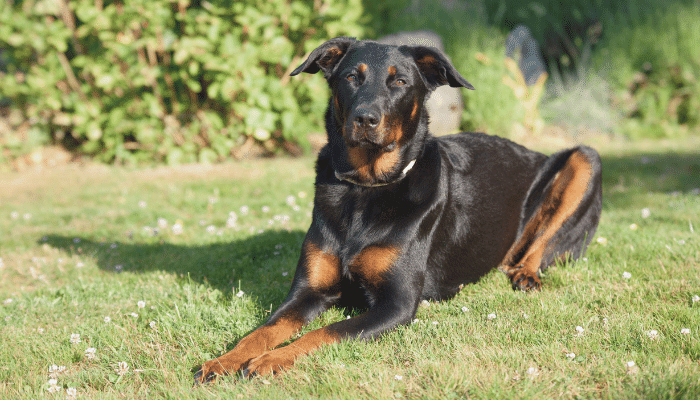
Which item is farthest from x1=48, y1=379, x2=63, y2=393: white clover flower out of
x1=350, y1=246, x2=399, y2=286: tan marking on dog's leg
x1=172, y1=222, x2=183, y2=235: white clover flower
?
x1=172, y1=222, x2=183, y2=235: white clover flower

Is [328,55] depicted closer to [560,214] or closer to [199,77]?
[560,214]

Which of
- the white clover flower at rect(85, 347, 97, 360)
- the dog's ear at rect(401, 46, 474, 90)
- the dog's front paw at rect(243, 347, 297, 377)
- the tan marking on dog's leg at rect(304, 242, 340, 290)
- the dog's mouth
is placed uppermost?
the dog's ear at rect(401, 46, 474, 90)

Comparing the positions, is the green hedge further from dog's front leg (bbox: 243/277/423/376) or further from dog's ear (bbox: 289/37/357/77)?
dog's front leg (bbox: 243/277/423/376)

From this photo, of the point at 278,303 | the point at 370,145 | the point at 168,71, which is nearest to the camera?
the point at 370,145

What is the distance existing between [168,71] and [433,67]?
5067mm

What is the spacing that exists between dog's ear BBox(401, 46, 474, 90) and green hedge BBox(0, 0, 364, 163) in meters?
3.96

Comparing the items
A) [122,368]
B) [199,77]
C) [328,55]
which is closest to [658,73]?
[199,77]

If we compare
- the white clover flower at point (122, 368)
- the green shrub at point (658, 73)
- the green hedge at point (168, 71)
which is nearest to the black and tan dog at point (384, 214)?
the white clover flower at point (122, 368)

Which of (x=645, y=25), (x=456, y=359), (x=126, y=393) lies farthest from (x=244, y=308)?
(x=645, y=25)

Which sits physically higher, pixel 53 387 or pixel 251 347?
pixel 251 347

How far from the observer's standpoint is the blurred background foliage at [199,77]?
7.04 meters

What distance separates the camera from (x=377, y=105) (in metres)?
3.04

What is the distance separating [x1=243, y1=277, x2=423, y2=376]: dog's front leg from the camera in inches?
99.7

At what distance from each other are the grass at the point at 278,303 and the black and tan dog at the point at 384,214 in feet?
0.42
